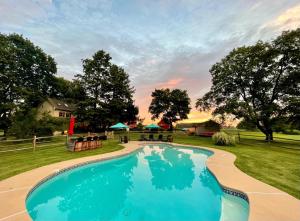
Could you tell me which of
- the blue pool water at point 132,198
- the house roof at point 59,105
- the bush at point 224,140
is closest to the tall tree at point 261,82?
the bush at point 224,140

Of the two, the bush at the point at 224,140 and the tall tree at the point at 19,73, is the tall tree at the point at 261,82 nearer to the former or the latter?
the bush at the point at 224,140

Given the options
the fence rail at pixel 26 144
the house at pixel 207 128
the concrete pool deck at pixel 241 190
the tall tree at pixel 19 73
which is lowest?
the concrete pool deck at pixel 241 190

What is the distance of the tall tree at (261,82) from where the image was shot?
1014 inches

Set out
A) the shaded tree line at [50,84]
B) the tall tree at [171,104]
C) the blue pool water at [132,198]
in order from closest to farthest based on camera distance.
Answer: the blue pool water at [132,198], the shaded tree line at [50,84], the tall tree at [171,104]

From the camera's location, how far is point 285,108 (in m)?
25.6

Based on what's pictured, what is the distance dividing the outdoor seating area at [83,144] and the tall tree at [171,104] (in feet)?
105

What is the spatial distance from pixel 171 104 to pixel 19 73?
3346 cm

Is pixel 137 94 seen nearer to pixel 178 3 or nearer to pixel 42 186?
pixel 178 3

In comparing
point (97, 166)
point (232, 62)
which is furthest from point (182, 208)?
point (232, 62)

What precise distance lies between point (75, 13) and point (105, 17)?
2822 millimetres

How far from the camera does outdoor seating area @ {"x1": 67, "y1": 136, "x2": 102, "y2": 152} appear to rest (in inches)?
636

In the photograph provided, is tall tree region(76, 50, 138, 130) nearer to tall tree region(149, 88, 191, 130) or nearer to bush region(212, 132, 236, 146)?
tall tree region(149, 88, 191, 130)

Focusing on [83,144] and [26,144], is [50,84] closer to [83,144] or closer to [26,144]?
[26,144]

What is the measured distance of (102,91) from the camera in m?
35.9
